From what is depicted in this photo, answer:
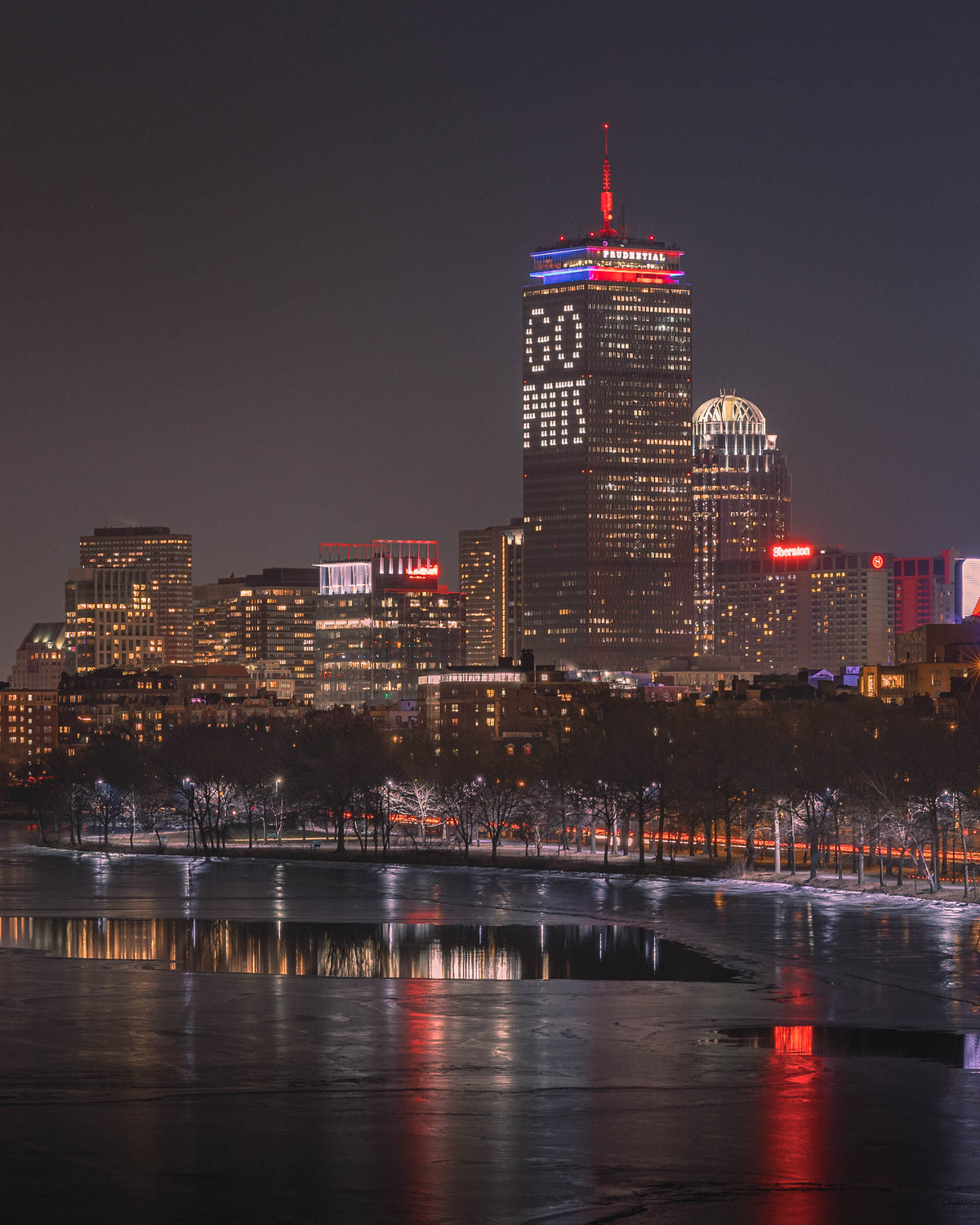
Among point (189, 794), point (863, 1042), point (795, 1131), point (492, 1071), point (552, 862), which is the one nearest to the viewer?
point (795, 1131)

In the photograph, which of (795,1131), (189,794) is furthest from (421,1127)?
(189,794)

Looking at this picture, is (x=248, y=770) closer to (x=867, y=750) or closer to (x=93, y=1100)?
(x=867, y=750)

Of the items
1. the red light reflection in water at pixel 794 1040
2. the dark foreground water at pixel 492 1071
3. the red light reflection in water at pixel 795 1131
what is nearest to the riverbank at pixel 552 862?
the dark foreground water at pixel 492 1071

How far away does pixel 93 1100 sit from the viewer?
144ft

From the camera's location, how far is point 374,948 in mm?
77875

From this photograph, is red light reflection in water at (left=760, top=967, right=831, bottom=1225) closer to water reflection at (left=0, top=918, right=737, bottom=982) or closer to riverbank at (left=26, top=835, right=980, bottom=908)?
water reflection at (left=0, top=918, right=737, bottom=982)

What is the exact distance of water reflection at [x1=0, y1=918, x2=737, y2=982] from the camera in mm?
69938

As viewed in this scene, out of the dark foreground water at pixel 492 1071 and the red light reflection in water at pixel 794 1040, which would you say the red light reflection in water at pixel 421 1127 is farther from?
the red light reflection in water at pixel 794 1040

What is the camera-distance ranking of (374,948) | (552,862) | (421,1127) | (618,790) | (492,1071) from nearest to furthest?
(421,1127), (492,1071), (374,948), (552,862), (618,790)

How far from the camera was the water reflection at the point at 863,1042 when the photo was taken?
2024 inches

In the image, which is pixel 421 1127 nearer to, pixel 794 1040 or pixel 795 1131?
pixel 795 1131

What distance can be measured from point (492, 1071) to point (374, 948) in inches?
1182

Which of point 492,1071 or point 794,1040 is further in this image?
point 794,1040

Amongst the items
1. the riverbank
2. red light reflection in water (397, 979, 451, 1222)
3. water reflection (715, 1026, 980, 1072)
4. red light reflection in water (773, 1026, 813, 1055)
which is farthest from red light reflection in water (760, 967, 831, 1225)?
the riverbank
